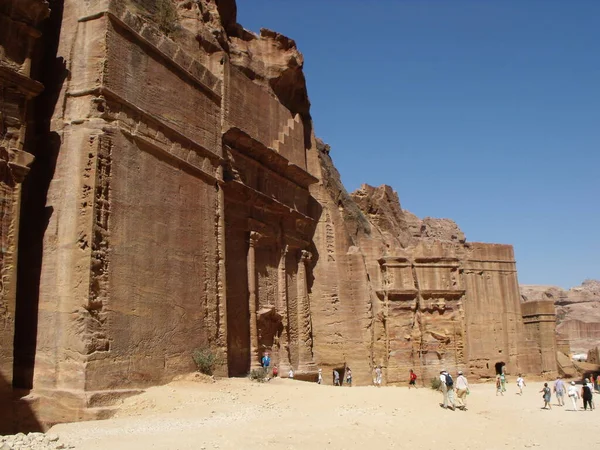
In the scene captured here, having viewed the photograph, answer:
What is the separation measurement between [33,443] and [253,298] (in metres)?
9.96

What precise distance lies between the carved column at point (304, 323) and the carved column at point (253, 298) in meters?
2.77

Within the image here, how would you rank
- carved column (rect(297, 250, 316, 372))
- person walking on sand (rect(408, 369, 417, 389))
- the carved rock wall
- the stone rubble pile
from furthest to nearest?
person walking on sand (rect(408, 369, 417, 389)) → carved column (rect(297, 250, 316, 372)) → the carved rock wall → the stone rubble pile

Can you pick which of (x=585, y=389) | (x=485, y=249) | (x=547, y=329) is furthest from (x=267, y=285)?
(x=547, y=329)

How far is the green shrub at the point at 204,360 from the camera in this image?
532 inches

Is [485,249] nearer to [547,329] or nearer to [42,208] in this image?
[547,329]

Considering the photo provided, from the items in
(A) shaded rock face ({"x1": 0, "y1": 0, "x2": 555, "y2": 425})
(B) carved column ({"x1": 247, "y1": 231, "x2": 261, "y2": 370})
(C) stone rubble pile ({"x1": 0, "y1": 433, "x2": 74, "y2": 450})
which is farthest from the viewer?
(B) carved column ({"x1": 247, "y1": 231, "x2": 261, "y2": 370})

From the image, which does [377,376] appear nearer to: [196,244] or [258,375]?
[258,375]

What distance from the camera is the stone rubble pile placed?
7691 millimetres

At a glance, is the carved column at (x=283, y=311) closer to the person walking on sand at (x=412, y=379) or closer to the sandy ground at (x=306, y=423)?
the sandy ground at (x=306, y=423)

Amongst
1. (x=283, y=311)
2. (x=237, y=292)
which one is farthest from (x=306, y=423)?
(x=283, y=311)

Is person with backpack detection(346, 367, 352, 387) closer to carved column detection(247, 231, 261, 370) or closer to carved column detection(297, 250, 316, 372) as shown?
carved column detection(297, 250, 316, 372)

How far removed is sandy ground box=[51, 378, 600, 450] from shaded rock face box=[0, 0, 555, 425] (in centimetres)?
90

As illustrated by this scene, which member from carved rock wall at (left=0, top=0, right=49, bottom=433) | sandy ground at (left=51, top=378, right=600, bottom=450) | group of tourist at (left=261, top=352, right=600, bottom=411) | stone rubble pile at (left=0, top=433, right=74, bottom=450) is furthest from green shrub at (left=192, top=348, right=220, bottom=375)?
stone rubble pile at (left=0, top=433, right=74, bottom=450)

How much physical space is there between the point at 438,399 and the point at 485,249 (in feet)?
41.2
